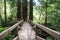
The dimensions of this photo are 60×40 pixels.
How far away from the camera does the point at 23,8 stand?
1698cm

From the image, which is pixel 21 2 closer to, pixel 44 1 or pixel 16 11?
pixel 16 11

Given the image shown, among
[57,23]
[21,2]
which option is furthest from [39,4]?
[57,23]

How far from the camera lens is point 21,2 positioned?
15961mm

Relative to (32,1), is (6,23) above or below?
below

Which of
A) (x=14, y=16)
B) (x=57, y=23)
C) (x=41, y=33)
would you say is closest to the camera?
(x=57, y=23)

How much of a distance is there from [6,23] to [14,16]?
7.84 feet

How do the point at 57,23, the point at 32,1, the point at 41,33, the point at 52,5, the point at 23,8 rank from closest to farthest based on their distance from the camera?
the point at 57,23 < the point at 41,33 < the point at 52,5 < the point at 32,1 < the point at 23,8

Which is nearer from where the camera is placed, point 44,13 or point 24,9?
point 44,13

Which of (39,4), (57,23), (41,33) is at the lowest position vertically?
(41,33)

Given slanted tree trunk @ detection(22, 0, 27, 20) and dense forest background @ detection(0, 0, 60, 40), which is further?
slanted tree trunk @ detection(22, 0, 27, 20)

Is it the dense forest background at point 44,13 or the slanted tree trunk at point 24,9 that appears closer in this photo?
the dense forest background at point 44,13

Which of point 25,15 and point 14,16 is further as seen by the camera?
point 25,15

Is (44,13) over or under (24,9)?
under

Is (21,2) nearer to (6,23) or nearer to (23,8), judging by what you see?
(23,8)
